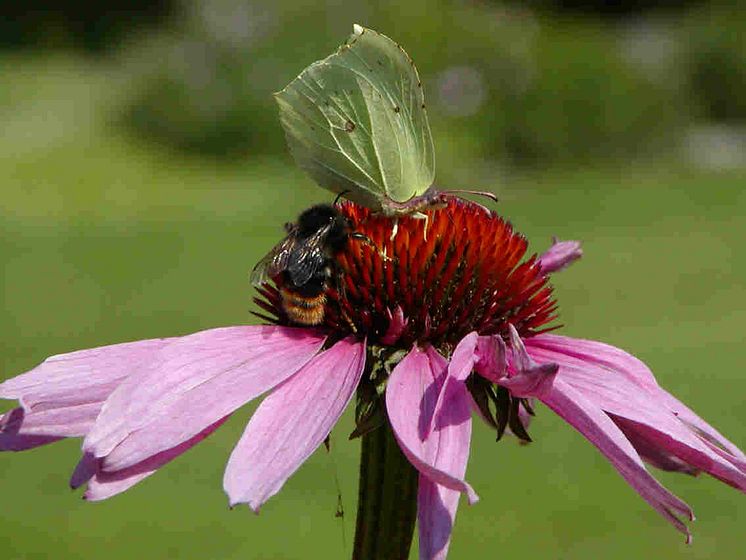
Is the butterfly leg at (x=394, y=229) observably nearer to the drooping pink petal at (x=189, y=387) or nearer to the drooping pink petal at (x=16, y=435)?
the drooping pink petal at (x=189, y=387)

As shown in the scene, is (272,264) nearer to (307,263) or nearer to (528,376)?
(307,263)

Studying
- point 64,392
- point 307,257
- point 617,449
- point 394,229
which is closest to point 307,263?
point 307,257

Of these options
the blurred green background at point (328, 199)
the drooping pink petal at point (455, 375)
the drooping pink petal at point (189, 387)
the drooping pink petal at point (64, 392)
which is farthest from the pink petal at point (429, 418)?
the blurred green background at point (328, 199)

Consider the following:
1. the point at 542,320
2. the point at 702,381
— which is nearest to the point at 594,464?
the point at 702,381

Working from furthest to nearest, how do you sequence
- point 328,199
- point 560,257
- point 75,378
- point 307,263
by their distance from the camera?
point 328,199, point 560,257, point 307,263, point 75,378

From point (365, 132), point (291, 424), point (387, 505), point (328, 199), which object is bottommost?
point (328, 199)

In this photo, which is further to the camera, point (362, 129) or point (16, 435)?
point (362, 129)

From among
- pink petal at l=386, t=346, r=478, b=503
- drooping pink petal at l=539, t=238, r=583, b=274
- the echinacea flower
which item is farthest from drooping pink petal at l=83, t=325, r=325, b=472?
drooping pink petal at l=539, t=238, r=583, b=274
